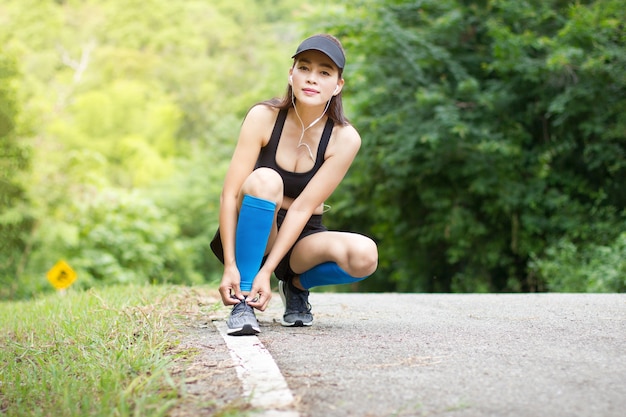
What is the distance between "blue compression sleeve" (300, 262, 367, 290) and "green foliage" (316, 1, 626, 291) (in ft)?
19.0

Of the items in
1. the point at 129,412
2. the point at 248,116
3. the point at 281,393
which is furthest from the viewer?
the point at 248,116

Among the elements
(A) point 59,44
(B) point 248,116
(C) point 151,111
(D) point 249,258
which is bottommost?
(D) point 249,258

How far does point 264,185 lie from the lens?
3438 mm

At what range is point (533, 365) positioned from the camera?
2559 millimetres

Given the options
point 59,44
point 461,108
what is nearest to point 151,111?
point 59,44

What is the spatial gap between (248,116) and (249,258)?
72 centimetres

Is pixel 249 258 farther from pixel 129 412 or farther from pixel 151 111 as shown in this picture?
pixel 151 111

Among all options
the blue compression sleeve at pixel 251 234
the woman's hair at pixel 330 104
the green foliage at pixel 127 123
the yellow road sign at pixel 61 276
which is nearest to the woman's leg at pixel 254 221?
the blue compression sleeve at pixel 251 234

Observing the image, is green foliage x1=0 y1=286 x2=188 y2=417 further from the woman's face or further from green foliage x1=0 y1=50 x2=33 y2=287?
green foliage x1=0 y1=50 x2=33 y2=287

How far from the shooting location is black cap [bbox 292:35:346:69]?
11.6 feet

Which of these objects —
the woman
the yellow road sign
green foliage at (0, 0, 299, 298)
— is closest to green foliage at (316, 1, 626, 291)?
the yellow road sign

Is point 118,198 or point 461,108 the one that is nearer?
point 461,108

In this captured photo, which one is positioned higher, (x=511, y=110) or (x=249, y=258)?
(x=511, y=110)

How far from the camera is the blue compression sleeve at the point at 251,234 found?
11.3 feet
